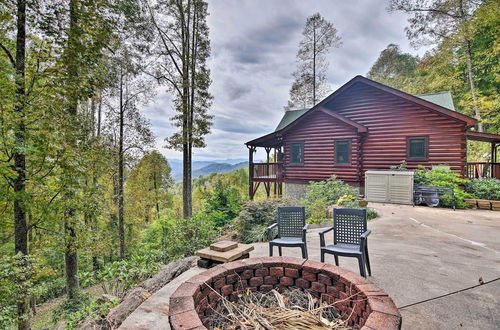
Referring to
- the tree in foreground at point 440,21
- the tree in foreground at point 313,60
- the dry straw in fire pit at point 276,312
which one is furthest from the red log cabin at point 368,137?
the dry straw in fire pit at point 276,312

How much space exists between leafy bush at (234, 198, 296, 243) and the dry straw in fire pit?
11.3 feet

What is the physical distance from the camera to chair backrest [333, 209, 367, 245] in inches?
116

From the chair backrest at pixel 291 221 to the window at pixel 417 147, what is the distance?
858 centimetres

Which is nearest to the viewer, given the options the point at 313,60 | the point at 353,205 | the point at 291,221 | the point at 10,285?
the point at 291,221

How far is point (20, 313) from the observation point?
15.7 ft

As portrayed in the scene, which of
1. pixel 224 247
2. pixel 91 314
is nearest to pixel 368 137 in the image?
pixel 224 247

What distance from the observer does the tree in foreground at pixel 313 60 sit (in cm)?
1540

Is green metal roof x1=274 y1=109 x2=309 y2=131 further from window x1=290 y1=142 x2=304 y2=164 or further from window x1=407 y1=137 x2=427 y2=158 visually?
window x1=407 y1=137 x2=427 y2=158

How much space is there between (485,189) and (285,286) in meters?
9.48

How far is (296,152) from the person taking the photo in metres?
12.1

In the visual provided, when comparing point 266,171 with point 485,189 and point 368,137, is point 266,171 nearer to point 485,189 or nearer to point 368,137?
point 368,137

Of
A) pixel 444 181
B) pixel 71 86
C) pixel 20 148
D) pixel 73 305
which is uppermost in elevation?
pixel 71 86

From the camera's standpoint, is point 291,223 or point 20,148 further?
point 20,148

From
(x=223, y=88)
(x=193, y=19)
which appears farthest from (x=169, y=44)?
(x=223, y=88)
